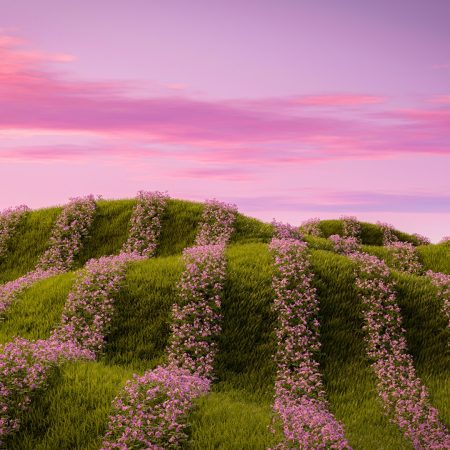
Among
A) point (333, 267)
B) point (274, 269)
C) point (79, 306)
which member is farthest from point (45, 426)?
point (333, 267)

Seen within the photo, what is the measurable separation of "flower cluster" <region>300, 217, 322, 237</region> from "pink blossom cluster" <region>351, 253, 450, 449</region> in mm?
18544

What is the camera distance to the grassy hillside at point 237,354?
12875 mm

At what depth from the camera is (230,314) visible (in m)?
19.4

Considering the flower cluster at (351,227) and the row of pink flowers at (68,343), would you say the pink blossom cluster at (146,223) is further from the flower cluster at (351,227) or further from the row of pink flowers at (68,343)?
the flower cluster at (351,227)

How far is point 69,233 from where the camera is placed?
31.8m

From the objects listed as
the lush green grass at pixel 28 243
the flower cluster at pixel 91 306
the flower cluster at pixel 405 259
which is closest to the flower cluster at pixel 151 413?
the flower cluster at pixel 91 306

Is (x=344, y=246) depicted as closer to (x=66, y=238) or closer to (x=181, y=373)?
(x=66, y=238)

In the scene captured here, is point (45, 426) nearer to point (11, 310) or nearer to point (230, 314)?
point (230, 314)

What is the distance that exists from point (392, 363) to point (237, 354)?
203 inches

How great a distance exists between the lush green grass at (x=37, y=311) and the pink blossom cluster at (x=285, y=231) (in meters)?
12.4

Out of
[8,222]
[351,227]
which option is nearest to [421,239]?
[351,227]

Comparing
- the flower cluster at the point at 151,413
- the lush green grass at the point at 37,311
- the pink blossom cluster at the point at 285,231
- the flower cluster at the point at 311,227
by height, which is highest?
the pink blossom cluster at the point at 285,231

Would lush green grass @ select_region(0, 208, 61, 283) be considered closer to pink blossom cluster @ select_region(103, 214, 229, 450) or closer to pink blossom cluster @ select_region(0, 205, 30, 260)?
pink blossom cluster @ select_region(0, 205, 30, 260)

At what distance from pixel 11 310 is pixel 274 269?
1014 cm
